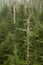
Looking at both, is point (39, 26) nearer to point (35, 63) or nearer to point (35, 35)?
point (35, 35)

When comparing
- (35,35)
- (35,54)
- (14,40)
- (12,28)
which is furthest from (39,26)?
(12,28)

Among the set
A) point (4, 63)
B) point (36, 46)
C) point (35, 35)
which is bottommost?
point (4, 63)

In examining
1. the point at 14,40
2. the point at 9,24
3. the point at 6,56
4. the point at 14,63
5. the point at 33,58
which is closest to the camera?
the point at 14,63

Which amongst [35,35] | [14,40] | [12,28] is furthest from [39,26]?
[12,28]

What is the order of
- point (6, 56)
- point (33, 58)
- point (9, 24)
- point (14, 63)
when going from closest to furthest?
point (14, 63) < point (33, 58) < point (6, 56) < point (9, 24)

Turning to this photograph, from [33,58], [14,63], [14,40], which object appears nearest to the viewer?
[14,63]

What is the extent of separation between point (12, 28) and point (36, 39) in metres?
7.76

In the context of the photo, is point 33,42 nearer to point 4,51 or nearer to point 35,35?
point 35,35

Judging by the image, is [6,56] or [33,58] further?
[6,56]

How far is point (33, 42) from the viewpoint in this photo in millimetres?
16906

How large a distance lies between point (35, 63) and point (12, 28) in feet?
30.1

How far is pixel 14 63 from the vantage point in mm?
14727

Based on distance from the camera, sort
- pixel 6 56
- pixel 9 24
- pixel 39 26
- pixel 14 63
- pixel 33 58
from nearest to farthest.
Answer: pixel 14 63
pixel 33 58
pixel 39 26
pixel 6 56
pixel 9 24

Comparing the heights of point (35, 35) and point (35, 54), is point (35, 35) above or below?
above
